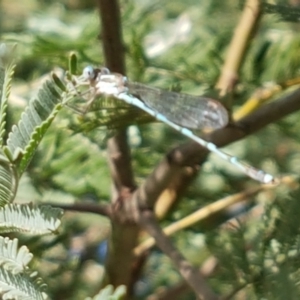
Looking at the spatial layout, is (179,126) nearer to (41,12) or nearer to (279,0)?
(279,0)

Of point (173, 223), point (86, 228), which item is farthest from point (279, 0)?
point (86, 228)

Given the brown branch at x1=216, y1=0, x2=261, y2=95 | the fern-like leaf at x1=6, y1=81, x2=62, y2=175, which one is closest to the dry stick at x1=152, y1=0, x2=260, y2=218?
the brown branch at x1=216, y1=0, x2=261, y2=95

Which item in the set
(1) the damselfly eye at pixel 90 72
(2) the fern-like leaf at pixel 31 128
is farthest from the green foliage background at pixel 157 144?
(2) the fern-like leaf at pixel 31 128

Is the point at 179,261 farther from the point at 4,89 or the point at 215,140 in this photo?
the point at 4,89

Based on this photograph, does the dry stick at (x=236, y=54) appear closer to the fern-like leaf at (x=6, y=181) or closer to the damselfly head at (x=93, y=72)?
the damselfly head at (x=93, y=72)

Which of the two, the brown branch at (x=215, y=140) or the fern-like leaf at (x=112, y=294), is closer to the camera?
the fern-like leaf at (x=112, y=294)
